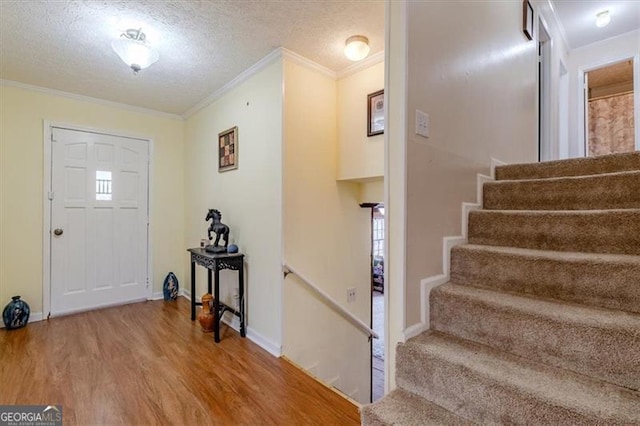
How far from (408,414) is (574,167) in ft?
5.94

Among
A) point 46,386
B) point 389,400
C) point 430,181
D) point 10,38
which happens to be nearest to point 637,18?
point 430,181

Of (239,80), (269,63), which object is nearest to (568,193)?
(269,63)

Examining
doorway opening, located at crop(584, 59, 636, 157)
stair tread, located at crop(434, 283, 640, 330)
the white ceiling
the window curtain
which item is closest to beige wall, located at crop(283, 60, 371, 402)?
stair tread, located at crop(434, 283, 640, 330)

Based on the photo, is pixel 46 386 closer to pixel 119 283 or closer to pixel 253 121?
pixel 119 283

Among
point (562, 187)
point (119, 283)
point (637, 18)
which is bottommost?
point (119, 283)

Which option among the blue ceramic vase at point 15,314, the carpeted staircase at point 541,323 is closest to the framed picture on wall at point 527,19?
the carpeted staircase at point 541,323

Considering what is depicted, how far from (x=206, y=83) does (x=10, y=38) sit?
4.86ft

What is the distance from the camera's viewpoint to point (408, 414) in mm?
1250

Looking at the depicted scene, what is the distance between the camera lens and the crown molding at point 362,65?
269 centimetres

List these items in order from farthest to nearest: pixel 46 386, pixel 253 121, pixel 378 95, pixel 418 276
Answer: pixel 253 121
pixel 378 95
pixel 46 386
pixel 418 276

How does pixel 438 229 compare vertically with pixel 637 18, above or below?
below

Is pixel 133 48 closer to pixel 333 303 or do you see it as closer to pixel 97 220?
pixel 97 220

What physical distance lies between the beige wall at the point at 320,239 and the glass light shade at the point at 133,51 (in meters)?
1.06

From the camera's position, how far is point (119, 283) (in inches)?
154
